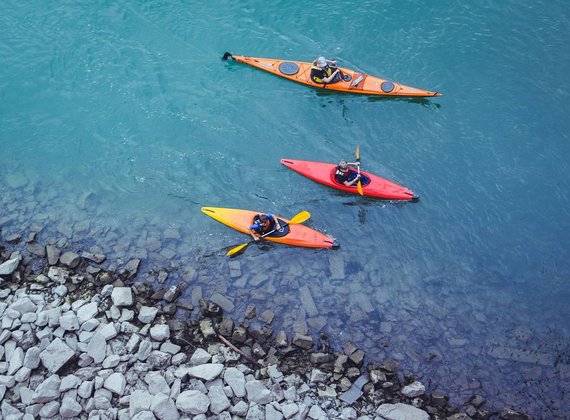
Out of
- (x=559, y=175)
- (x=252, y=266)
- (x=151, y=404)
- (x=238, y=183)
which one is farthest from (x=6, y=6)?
(x=559, y=175)

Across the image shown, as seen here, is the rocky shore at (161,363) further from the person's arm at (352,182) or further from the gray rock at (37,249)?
the person's arm at (352,182)

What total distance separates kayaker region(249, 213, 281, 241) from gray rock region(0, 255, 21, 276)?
6095 mm

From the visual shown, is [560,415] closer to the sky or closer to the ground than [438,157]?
closer to the ground

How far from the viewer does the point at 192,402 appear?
34.5 feet

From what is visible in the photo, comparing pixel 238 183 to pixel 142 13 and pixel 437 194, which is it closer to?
pixel 437 194

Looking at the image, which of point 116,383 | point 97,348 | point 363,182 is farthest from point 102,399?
point 363,182

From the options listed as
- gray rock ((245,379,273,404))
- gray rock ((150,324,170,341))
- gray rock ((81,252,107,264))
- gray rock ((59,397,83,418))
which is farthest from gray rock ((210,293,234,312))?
gray rock ((59,397,83,418))

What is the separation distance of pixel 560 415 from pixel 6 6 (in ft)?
74.1

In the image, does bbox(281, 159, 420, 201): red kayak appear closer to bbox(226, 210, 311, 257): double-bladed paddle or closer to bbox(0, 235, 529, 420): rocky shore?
bbox(226, 210, 311, 257): double-bladed paddle

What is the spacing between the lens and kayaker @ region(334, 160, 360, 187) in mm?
15116

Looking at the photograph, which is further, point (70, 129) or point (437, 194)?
point (70, 129)

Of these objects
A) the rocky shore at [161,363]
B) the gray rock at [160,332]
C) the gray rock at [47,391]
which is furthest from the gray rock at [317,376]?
the gray rock at [47,391]

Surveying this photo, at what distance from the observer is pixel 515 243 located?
1477 centimetres

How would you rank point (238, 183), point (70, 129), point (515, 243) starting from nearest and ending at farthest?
point (515, 243) < point (238, 183) < point (70, 129)
